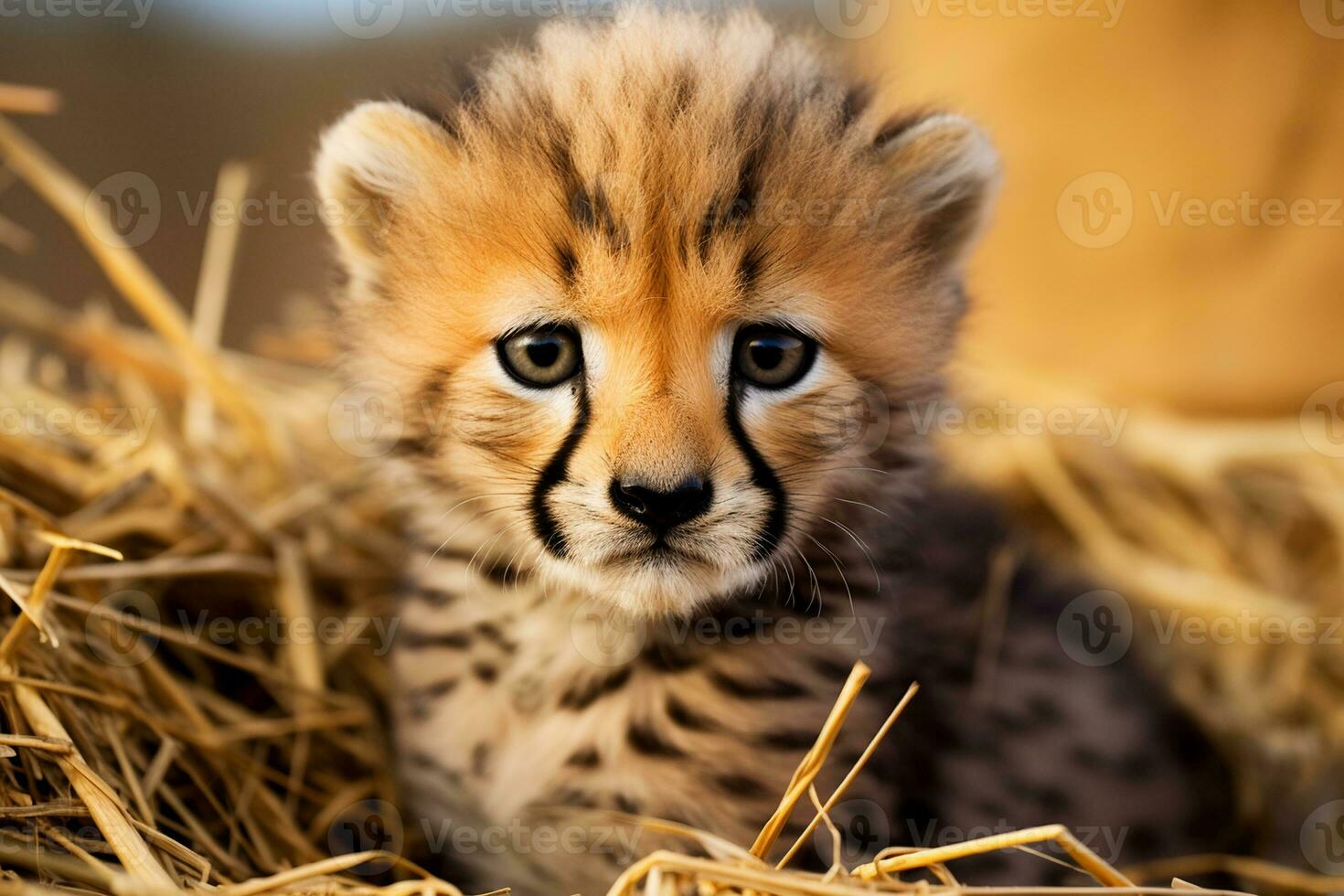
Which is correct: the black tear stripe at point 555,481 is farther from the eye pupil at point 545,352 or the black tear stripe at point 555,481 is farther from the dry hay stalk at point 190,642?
the dry hay stalk at point 190,642

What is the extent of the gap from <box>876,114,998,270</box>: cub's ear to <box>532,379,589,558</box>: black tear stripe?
55 cm

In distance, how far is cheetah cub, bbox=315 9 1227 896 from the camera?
4.20 ft

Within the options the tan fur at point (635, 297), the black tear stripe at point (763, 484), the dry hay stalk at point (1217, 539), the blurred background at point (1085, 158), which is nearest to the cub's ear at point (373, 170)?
the tan fur at point (635, 297)

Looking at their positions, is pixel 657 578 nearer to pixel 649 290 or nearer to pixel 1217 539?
pixel 649 290

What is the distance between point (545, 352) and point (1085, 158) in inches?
85.2

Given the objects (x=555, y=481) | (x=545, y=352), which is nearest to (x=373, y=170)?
(x=545, y=352)

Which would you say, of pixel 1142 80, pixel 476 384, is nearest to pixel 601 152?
pixel 476 384

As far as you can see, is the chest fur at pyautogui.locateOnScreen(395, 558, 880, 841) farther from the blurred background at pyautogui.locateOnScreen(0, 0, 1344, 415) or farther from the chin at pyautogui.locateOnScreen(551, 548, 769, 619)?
the blurred background at pyautogui.locateOnScreen(0, 0, 1344, 415)

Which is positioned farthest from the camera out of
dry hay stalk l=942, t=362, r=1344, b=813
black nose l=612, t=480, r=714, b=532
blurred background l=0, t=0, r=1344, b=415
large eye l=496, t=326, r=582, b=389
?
blurred background l=0, t=0, r=1344, b=415

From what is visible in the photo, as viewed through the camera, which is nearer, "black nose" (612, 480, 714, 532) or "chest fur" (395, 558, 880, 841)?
"black nose" (612, 480, 714, 532)

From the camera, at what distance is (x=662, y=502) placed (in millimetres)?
1216

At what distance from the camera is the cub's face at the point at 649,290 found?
1.27 meters

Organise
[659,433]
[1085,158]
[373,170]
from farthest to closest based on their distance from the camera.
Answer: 1. [1085,158]
2. [373,170]
3. [659,433]

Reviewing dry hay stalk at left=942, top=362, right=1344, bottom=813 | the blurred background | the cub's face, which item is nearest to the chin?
the cub's face
